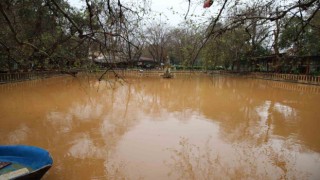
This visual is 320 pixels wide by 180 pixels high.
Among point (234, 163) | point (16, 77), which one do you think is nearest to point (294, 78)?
point (234, 163)

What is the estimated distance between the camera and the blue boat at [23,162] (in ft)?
14.7

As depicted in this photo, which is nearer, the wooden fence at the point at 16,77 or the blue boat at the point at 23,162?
the blue boat at the point at 23,162

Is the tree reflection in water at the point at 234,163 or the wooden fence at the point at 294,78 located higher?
the wooden fence at the point at 294,78

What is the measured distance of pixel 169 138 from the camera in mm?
8461

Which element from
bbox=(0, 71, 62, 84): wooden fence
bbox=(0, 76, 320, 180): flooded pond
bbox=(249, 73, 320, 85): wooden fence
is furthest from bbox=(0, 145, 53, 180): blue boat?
bbox=(249, 73, 320, 85): wooden fence

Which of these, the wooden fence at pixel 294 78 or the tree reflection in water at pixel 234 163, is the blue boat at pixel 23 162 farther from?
the wooden fence at pixel 294 78

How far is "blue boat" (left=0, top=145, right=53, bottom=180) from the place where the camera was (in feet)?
14.7

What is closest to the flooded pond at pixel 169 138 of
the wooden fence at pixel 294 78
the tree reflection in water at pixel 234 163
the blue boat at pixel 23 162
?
the tree reflection in water at pixel 234 163

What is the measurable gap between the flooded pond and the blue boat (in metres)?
0.77

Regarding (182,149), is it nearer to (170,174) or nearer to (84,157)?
(170,174)

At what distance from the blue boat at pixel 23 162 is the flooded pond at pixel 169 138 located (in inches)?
30.4

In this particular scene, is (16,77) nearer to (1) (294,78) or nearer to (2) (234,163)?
(2) (234,163)

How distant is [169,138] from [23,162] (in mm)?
4383

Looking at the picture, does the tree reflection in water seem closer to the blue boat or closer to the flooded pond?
the flooded pond
